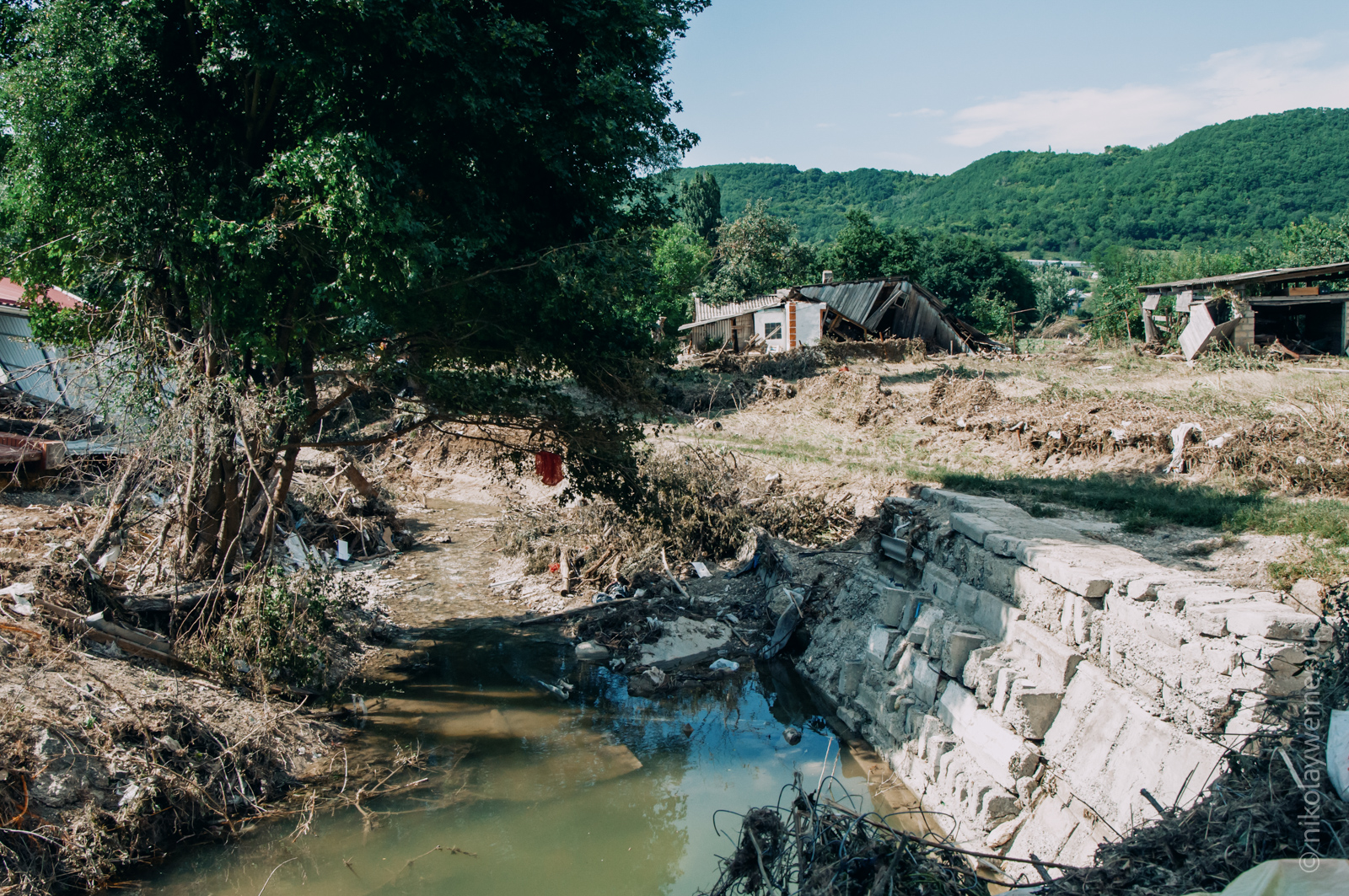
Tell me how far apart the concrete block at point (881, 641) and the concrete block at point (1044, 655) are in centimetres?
160

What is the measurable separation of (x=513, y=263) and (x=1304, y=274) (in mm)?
21543

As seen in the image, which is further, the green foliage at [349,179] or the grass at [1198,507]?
the grass at [1198,507]

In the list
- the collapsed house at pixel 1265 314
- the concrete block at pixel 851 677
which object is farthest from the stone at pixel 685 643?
the collapsed house at pixel 1265 314

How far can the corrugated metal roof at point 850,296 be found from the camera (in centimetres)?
2983

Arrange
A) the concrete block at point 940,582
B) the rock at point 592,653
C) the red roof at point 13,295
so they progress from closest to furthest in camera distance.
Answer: the concrete block at point 940,582
the rock at point 592,653
the red roof at point 13,295

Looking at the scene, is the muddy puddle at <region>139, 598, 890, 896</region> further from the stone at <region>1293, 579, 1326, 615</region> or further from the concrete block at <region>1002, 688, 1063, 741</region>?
the stone at <region>1293, 579, 1326, 615</region>

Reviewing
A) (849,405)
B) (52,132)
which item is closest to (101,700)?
(52,132)

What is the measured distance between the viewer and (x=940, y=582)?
25.9 feet

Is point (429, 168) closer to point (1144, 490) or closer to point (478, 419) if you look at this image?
point (478, 419)

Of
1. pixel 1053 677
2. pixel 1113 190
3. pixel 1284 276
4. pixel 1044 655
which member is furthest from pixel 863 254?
pixel 1113 190

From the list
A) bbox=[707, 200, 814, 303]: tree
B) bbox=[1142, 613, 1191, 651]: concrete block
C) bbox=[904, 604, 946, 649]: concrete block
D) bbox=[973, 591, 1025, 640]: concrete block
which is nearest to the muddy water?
bbox=[904, 604, 946, 649]: concrete block

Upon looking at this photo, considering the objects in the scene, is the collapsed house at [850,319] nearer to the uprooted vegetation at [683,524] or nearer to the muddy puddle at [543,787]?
the uprooted vegetation at [683,524]

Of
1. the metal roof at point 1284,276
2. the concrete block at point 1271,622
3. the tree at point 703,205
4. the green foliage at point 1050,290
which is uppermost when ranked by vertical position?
the tree at point 703,205

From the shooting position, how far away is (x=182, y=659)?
→ 7406 mm
